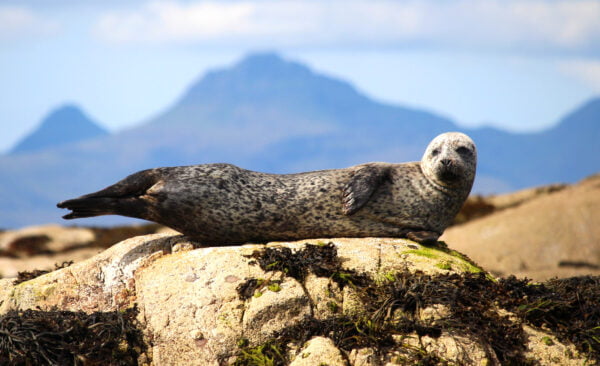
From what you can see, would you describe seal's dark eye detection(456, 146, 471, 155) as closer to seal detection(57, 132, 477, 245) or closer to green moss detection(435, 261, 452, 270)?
seal detection(57, 132, 477, 245)

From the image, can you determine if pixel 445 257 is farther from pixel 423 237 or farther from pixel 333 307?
pixel 333 307

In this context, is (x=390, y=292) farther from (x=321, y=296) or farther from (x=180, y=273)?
(x=180, y=273)

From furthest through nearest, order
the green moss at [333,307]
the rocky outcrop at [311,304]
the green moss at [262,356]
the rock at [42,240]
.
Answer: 1. the rock at [42,240]
2. the green moss at [333,307]
3. the rocky outcrop at [311,304]
4. the green moss at [262,356]

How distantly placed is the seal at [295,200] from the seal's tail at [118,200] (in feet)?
0.04

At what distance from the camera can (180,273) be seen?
8648mm

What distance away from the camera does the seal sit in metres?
9.45

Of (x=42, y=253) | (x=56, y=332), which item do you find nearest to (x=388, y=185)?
(x=56, y=332)

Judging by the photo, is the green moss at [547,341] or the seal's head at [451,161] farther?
the seal's head at [451,161]

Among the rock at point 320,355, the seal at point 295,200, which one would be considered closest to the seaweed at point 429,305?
the rock at point 320,355

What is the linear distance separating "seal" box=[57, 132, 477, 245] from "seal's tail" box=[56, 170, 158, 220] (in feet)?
Result: 0.04

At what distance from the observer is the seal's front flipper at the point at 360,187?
953 cm

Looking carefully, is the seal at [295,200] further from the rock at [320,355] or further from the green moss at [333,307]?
the rock at [320,355]

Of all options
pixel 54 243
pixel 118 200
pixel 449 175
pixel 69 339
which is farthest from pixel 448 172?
→ pixel 54 243

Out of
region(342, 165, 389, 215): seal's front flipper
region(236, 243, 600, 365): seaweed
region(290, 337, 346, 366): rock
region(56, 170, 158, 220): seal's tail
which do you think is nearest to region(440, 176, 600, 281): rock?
region(342, 165, 389, 215): seal's front flipper
